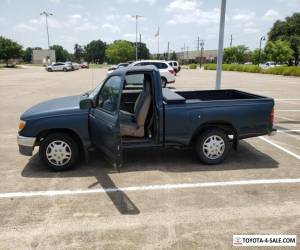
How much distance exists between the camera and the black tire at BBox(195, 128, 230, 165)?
18.8 feet

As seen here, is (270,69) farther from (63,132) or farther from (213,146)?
(63,132)

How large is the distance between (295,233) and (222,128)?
2508 millimetres

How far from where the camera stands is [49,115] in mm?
5352

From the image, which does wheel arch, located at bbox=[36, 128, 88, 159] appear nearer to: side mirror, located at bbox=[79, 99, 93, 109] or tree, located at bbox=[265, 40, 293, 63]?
side mirror, located at bbox=[79, 99, 93, 109]

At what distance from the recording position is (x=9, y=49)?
2857 inches

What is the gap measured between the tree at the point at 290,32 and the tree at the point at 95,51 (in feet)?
248

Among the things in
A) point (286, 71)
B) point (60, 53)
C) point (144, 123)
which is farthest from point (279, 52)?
point (60, 53)

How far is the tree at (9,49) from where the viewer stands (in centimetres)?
7175

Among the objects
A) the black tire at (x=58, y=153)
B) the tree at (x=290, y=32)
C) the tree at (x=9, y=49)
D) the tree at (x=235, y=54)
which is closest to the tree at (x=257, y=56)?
the tree at (x=235, y=54)

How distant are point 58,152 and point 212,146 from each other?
271cm

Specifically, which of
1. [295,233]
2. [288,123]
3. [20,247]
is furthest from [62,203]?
[288,123]

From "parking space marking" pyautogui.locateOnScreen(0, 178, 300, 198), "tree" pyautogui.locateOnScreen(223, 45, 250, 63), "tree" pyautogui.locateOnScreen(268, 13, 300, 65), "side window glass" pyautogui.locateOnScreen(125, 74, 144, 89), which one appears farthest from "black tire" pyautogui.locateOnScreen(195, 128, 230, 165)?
"tree" pyautogui.locateOnScreen(223, 45, 250, 63)

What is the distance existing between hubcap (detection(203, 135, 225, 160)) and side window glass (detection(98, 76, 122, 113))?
184 cm

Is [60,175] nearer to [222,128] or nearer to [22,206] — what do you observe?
[22,206]
